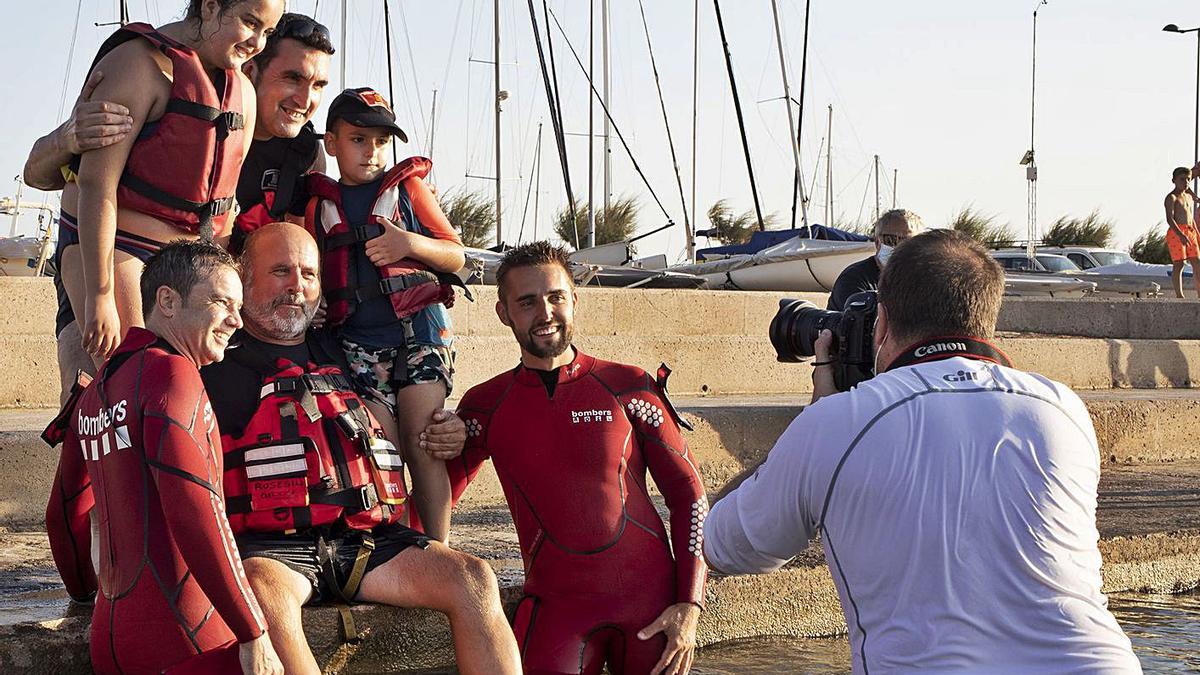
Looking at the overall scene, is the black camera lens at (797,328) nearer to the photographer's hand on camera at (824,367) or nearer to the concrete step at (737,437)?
the photographer's hand on camera at (824,367)

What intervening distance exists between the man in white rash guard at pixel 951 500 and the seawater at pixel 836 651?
7.95 ft

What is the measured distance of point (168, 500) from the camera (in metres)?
3.06

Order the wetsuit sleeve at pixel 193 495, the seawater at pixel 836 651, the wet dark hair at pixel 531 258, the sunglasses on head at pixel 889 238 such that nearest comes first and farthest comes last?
the wetsuit sleeve at pixel 193 495
the wet dark hair at pixel 531 258
the seawater at pixel 836 651
the sunglasses on head at pixel 889 238

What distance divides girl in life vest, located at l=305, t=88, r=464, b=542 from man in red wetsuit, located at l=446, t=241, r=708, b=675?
0.48 feet

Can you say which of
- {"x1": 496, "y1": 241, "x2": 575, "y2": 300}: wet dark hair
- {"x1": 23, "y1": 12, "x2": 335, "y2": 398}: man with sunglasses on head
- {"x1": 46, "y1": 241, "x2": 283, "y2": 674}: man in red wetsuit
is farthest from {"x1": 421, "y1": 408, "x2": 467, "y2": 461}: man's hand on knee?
{"x1": 46, "y1": 241, "x2": 283, "y2": 674}: man in red wetsuit

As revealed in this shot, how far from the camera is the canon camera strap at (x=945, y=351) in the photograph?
93.7 inches

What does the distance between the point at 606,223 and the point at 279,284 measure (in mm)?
25499

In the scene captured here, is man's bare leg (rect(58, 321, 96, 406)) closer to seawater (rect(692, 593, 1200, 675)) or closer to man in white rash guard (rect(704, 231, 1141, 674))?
seawater (rect(692, 593, 1200, 675))

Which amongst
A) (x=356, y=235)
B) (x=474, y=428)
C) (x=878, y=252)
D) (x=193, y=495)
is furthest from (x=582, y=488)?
(x=878, y=252)

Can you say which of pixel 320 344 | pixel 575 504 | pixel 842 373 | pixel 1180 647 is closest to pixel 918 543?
pixel 842 373

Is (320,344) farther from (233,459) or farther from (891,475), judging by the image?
(891,475)

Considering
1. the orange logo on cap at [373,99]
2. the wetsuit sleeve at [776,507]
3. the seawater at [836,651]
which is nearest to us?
the wetsuit sleeve at [776,507]

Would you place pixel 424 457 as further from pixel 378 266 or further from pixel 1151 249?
pixel 1151 249

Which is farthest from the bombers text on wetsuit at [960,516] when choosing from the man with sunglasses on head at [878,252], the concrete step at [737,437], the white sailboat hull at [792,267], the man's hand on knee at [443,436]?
the white sailboat hull at [792,267]
